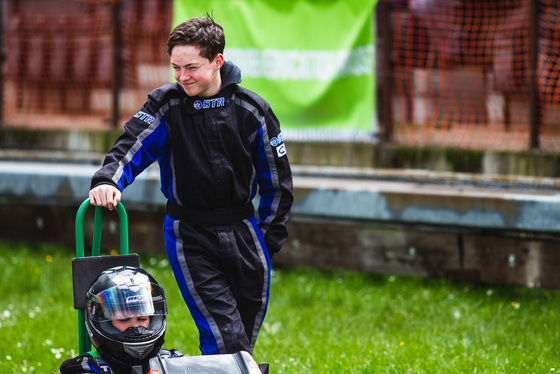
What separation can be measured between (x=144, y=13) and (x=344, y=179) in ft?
10.5

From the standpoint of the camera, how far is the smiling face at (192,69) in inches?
163

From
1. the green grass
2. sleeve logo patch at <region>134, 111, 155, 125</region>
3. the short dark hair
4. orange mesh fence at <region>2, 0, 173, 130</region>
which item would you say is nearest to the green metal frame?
sleeve logo patch at <region>134, 111, 155, 125</region>

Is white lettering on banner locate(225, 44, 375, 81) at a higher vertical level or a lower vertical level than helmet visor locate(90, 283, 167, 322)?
lower

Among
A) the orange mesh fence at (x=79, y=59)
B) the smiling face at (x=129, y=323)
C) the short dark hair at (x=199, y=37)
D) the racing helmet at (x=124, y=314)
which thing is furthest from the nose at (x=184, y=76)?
the orange mesh fence at (x=79, y=59)

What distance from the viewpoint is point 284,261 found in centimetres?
779

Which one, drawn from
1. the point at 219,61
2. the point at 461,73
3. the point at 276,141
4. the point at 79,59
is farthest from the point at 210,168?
the point at 79,59

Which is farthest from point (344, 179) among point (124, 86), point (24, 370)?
point (24, 370)

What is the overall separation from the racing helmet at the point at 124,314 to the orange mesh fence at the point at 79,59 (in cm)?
614

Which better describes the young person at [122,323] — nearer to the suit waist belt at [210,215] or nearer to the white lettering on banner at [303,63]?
the suit waist belt at [210,215]

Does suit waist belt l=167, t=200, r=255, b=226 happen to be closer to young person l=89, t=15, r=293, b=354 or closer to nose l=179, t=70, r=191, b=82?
young person l=89, t=15, r=293, b=354

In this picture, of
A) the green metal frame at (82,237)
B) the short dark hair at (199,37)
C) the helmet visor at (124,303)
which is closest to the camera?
the helmet visor at (124,303)

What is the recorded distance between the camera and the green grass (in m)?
5.41

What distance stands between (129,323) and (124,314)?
69mm

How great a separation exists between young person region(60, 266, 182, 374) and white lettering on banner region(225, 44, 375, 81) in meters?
5.21
